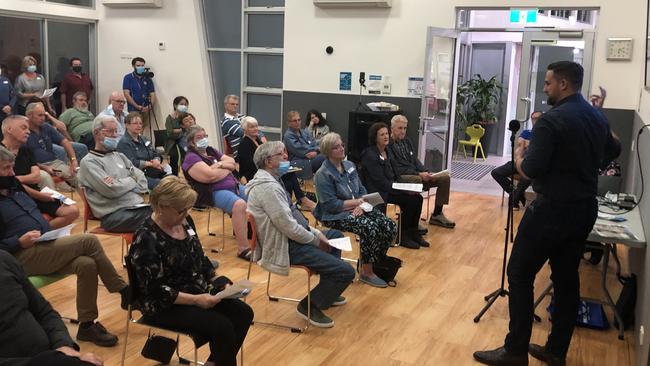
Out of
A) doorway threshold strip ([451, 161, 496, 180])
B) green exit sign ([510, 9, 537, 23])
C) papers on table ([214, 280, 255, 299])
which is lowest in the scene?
doorway threshold strip ([451, 161, 496, 180])

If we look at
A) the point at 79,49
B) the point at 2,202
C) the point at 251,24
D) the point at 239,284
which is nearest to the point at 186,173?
the point at 2,202

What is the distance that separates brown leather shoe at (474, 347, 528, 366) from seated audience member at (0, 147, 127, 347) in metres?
2.10

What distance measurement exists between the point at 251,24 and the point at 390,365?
780cm

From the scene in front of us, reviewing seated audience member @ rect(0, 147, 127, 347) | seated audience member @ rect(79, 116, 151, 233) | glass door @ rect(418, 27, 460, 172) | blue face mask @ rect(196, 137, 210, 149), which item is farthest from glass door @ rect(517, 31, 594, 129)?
seated audience member @ rect(0, 147, 127, 347)

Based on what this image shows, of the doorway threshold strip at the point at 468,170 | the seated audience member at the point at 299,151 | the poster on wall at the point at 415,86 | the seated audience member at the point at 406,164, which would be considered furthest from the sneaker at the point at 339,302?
the doorway threshold strip at the point at 468,170

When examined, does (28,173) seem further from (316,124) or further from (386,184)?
(316,124)

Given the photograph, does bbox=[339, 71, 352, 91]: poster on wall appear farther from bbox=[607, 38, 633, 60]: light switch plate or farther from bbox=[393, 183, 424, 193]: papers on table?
bbox=[393, 183, 424, 193]: papers on table

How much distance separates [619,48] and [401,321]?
525 cm

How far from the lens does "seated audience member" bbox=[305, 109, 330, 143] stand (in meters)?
8.48

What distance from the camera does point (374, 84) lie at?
8719 mm

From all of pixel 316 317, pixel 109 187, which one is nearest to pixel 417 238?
pixel 316 317

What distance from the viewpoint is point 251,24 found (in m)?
10.1

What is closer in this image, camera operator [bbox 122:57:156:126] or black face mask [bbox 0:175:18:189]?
black face mask [bbox 0:175:18:189]

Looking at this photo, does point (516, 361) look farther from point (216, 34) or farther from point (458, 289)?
point (216, 34)
